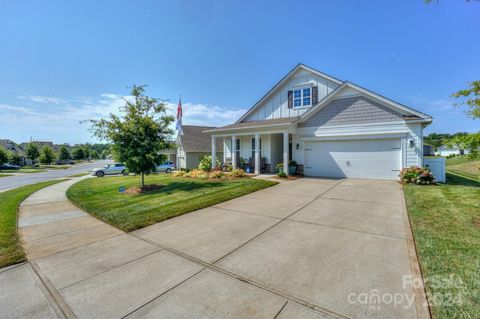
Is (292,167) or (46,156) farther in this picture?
(46,156)

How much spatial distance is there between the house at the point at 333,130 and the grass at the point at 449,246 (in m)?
4.40

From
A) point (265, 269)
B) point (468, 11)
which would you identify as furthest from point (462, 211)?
point (265, 269)

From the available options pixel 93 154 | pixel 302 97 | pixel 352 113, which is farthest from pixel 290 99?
pixel 93 154

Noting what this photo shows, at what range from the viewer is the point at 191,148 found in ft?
→ 80.3

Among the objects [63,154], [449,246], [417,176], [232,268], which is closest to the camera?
[232,268]

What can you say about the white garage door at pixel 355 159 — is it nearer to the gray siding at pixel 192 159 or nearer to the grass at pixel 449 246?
the grass at pixel 449 246

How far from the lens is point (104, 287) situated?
2.82 m

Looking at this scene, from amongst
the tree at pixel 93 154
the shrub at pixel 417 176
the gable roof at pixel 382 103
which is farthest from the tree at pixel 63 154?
the shrub at pixel 417 176

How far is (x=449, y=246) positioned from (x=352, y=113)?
9.75 meters

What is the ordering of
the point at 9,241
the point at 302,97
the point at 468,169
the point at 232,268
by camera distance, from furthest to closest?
the point at 468,169 < the point at 302,97 < the point at 9,241 < the point at 232,268

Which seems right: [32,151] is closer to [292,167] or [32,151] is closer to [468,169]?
[292,167]

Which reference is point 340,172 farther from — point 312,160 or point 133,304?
point 133,304

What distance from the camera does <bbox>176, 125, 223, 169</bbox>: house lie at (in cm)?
2447

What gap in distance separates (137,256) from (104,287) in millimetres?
869
